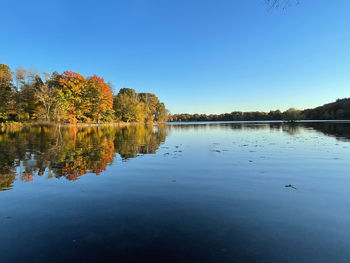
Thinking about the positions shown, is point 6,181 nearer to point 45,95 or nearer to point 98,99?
point 45,95

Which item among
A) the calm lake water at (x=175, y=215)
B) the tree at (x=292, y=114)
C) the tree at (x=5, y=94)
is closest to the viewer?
the calm lake water at (x=175, y=215)

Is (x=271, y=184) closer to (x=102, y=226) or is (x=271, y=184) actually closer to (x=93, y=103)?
(x=102, y=226)

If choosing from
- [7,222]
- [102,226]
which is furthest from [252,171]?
[7,222]

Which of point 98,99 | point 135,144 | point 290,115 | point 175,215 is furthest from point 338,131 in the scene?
point 98,99

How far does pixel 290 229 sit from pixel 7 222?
21.6 ft

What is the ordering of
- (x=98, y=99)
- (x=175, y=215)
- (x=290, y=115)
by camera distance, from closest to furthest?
(x=175, y=215) → (x=98, y=99) → (x=290, y=115)

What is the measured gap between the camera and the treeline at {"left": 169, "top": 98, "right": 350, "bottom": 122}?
283ft

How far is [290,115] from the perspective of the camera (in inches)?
3236

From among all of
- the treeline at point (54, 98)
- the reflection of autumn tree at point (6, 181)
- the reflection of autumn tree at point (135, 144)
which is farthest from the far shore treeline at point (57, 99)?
the reflection of autumn tree at point (6, 181)

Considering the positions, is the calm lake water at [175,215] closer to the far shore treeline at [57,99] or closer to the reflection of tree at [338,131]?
the reflection of tree at [338,131]

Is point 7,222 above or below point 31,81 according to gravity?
below

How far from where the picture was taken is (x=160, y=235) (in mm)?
3836

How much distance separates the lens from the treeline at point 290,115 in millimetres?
86125

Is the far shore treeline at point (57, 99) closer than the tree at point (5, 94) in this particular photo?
No
